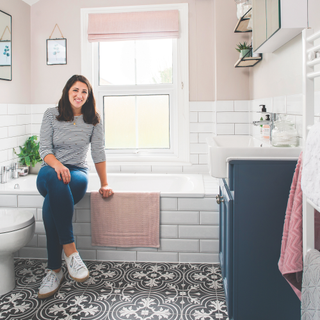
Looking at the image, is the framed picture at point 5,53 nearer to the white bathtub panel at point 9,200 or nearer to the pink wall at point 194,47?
the pink wall at point 194,47

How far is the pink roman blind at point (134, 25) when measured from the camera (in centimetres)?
350

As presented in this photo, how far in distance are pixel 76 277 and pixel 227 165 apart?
1223 millimetres

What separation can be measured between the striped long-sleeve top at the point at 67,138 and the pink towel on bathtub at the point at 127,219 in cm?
35

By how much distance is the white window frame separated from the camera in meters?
3.56

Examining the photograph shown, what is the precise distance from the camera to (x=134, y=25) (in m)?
3.53

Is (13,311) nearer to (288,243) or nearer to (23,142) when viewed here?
(288,243)

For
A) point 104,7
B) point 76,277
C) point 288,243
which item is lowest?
point 76,277

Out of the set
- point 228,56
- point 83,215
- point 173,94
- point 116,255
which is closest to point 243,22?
point 228,56

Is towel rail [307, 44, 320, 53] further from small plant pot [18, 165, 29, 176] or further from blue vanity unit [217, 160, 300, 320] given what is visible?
small plant pot [18, 165, 29, 176]

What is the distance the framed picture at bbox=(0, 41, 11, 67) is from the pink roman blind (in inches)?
32.6

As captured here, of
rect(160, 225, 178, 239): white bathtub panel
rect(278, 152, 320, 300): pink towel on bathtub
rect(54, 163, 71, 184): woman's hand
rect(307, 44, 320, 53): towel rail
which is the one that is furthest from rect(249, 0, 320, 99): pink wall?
rect(54, 163, 71, 184): woman's hand

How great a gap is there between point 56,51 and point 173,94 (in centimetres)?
136

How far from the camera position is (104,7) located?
3592 millimetres

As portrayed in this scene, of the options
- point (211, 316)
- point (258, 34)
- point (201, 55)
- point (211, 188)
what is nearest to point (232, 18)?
point (201, 55)
